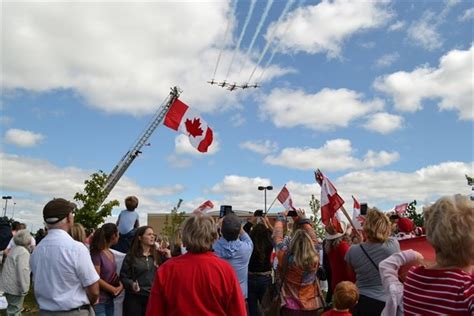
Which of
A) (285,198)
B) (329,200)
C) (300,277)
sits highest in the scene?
(285,198)

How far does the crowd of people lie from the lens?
104 inches

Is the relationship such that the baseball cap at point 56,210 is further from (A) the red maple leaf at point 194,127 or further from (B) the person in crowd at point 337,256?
(A) the red maple leaf at point 194,127

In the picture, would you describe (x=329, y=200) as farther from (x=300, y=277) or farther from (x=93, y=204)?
(x=93, y=204)

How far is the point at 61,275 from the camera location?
454 cm

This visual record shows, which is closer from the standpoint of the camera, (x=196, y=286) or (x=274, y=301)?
(x=196, y=286)

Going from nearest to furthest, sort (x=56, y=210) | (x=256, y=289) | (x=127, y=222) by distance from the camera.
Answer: (x=56, y=210) < (x=256, y=289) < (x=127, y=222)

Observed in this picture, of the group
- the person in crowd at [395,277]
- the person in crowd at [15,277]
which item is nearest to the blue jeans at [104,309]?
the person in crowd at [15,277]

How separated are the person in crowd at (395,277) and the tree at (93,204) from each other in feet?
100

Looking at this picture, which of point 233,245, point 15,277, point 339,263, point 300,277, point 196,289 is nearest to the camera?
point 196,289

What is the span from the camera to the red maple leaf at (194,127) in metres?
13.4

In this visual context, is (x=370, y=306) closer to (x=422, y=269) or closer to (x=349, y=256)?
(x=349, y=256)

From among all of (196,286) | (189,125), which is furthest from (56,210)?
(189,125)

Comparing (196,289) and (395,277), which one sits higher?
(395,277)

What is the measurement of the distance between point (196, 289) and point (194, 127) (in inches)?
390
